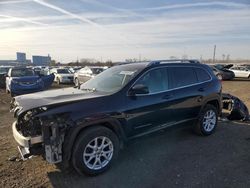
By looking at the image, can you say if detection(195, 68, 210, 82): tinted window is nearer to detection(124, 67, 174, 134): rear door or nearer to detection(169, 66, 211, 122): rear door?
detection(169, 66, 211, 122): rear door

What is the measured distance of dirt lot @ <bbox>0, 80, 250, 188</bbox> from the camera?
438cm

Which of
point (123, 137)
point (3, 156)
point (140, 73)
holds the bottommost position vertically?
point (3, 156)

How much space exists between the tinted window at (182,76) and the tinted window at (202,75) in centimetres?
16

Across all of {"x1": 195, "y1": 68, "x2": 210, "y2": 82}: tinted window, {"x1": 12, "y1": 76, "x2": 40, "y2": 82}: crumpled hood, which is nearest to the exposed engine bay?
{"x1": 195, "y1": 68, "x2": 210, "y2": 82}: tinted window

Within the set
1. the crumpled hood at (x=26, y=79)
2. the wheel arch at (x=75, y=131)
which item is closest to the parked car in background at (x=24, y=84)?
the crumpled hood at (x=26, y=79)

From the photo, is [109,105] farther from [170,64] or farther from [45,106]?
[170,64]

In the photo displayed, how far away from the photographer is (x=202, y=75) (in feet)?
22.2

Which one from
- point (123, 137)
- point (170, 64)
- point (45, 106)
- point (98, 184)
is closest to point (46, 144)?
point (45, 106)

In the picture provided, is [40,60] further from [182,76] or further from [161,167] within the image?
[161,167]

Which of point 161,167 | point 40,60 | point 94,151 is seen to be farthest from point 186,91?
point 40,60

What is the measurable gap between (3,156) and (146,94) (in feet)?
10.3

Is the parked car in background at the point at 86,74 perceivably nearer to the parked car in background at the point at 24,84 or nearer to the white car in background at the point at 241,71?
the parked car in background at the point at 24,84

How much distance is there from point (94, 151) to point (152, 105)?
55.3 inches

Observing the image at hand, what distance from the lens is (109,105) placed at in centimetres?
468
